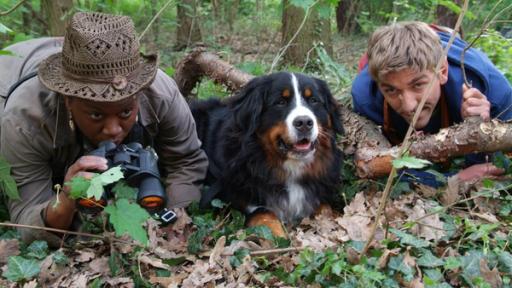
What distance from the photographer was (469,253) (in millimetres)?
2869

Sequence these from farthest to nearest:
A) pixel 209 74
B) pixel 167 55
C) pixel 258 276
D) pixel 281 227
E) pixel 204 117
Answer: pixel 167 55
pixel 209 74
pixel 204 117
pixel 281 227
pixel 258 276

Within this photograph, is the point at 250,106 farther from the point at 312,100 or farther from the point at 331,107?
the point at 331,107

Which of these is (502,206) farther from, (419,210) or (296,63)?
(296,63)

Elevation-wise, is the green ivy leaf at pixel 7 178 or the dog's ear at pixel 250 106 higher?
the green ivy leaf at pixel 7 178

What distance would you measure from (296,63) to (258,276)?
542 cm

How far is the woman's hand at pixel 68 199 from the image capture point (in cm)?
289

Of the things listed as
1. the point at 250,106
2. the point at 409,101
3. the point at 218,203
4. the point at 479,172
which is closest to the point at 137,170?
the point at 218,203

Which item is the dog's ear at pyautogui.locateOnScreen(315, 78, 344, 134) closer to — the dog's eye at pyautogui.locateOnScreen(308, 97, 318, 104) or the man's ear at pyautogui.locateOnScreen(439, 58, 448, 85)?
the dog's eye at pyautogui.locateOnScreen(308, 97, 318, 104)

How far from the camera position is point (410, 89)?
3.88 metres

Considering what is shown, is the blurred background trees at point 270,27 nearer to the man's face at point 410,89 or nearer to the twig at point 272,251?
the man's face at point 410,89

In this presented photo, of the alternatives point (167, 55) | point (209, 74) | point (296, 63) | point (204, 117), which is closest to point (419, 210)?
point (204, 117)

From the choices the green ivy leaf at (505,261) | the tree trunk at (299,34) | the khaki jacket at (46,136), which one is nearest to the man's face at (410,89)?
the green ivy leaf at (505,261)

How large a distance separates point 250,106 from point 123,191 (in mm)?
1412

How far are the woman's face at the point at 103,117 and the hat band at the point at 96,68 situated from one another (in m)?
0.15
